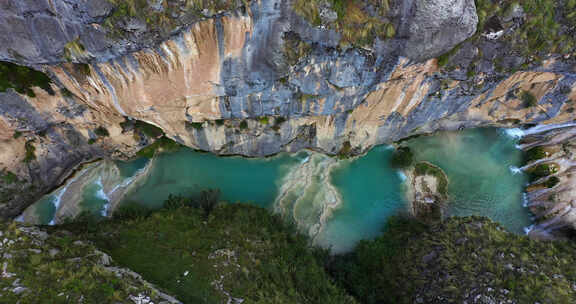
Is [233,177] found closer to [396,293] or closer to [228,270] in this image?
[228,270]

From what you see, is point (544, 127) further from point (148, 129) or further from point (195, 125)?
point (148, 129)

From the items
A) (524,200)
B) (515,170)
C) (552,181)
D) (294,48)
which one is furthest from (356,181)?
(552,181)

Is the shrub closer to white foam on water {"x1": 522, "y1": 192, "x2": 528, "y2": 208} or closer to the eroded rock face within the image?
the eroded rock face

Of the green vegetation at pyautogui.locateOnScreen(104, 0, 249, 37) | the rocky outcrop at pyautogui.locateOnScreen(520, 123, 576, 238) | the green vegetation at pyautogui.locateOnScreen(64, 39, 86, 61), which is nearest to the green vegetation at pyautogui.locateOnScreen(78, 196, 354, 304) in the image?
the green vegetation at pyautogui.locateOnScreen(64, 39, 86, 61)

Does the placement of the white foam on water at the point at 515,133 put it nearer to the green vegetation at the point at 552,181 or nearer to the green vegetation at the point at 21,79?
the green vegetation at the point at 552,181

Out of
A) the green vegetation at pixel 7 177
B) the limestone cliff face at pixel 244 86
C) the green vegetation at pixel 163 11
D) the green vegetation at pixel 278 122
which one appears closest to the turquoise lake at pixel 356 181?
the limestone cliff face at pixel 244 86

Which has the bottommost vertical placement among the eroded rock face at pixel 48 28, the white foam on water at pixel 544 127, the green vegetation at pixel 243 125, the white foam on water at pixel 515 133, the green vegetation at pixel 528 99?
the white foam on water at pixel 515 133
